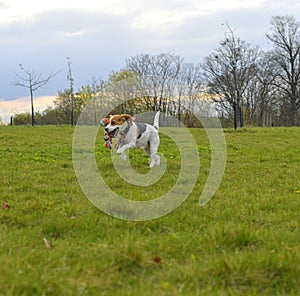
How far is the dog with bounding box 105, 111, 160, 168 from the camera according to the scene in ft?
29.8

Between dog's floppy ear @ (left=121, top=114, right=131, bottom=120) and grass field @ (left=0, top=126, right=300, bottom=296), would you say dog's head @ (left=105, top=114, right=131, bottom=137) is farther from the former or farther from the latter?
grass field @ (left=0, top=126, right=300, bottom=296)

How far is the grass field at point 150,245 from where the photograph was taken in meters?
2.99

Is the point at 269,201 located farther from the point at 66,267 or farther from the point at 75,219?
the point at 66,267

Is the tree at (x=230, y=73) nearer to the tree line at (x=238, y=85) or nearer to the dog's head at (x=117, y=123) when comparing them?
the tree line at (x=238, y=85)

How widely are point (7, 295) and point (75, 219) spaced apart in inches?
78.1

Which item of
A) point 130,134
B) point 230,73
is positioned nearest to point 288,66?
point 230,73

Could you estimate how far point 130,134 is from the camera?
9203 mm

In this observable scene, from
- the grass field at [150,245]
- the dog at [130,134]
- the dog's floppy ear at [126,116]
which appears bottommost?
the grass field at [150,245]

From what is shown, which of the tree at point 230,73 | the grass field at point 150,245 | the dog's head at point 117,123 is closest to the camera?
the grass field at point 150,245

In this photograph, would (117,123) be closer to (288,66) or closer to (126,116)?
(126,116)

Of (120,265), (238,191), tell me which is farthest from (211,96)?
(120,265)

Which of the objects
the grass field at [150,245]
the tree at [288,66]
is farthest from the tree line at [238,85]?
the grass field at [150,245]

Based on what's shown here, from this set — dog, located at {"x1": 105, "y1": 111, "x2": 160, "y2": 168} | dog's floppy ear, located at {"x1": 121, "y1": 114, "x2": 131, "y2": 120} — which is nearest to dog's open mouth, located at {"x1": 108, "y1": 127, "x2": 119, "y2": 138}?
dog, located at {"x1": 105, "y1": 111, "x2": 160, "y2": 168}

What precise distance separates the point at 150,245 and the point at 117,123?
549 cm
